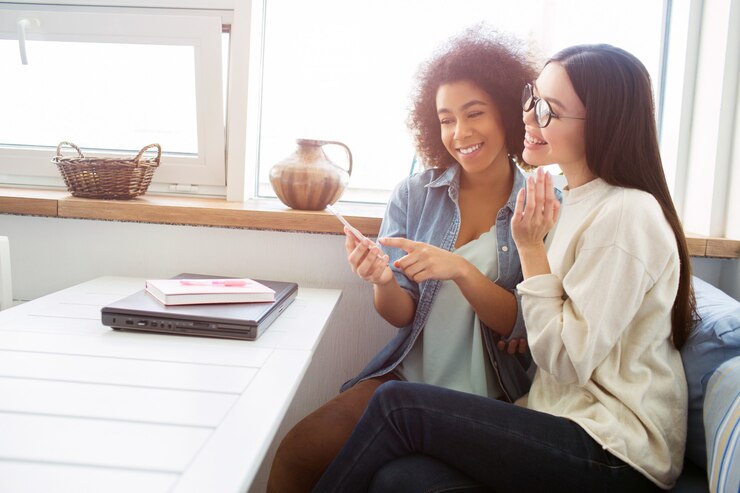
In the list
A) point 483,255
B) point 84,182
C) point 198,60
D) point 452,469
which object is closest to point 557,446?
point 452,469

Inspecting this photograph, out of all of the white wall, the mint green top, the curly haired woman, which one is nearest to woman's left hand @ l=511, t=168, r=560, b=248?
the curly haired woman

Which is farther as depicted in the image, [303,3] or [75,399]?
[303,3]

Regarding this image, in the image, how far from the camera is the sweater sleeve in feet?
3.24

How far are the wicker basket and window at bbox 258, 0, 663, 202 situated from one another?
0.48 meters

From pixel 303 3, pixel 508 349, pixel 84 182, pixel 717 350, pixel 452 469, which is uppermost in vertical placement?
pixel 303 3

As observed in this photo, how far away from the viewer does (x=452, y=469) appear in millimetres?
1063

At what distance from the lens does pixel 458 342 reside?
4.69 ft

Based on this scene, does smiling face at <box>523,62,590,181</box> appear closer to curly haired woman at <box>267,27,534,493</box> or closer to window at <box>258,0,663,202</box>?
curly haired woman at <box>267,27,534,493</box>

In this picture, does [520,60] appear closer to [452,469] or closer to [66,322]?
[452,469]

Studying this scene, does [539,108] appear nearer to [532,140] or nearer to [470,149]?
[532,140]

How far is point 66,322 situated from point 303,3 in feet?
4.62

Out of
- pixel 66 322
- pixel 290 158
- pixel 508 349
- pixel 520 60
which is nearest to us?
pixel 66 322

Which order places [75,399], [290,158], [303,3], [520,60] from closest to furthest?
1. [75,399]
2. [520,60]
3. [290,158]
4. [303,3]

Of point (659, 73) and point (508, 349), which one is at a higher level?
point (659, 73)
